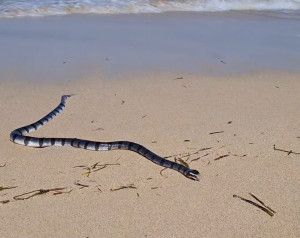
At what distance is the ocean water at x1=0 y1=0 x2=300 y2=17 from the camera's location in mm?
10008

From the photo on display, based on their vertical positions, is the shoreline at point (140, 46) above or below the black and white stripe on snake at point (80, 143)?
below

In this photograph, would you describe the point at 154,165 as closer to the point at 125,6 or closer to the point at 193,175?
the point at 193,175

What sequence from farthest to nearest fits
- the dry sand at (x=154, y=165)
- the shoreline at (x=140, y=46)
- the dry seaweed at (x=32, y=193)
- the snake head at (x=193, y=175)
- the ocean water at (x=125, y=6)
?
the ocean water at (x=125, y=6) → the shoreline at (x=140, y=46) → the snake head at (x=193, y=175) → the dry seaweed at (x=32, y=193) → the dry sand at (x=154, y=165)

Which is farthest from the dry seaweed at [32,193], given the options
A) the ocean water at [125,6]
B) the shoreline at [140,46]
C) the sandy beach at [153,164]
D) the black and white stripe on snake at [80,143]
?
the ocean water at [125,6]

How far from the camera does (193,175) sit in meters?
3.73

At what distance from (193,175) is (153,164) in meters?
0.41

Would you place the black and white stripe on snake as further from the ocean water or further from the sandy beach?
the ocean water

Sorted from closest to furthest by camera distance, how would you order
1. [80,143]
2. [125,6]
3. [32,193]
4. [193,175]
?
[32,193], [193,175], [80,143], [125,6]

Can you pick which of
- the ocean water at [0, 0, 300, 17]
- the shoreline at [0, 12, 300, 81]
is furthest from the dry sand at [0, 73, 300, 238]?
the ocean water at [0, 0, 300, 17]

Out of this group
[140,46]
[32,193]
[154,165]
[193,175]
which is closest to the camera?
[32,193]

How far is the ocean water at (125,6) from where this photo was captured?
32.8ft

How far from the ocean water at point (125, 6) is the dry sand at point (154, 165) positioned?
4426mm

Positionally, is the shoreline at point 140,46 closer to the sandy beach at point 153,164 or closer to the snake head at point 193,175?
the sandy beach at point 153,164

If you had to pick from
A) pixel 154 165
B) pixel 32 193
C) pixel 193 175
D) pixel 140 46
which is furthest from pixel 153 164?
pixel 140 46
